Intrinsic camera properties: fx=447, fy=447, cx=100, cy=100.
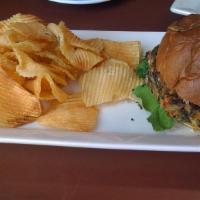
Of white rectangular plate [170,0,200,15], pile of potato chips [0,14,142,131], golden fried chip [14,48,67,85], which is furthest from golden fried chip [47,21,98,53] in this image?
white rectangular plate [170,0,200,15]

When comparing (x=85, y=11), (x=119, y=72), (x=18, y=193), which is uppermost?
(x=85, y=11)

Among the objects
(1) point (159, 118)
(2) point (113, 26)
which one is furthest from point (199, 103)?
(2) point (113, 26)

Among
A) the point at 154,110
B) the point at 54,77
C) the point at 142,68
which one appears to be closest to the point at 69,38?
the point at 54,77

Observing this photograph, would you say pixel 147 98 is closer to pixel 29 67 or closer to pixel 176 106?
pixel 176 106

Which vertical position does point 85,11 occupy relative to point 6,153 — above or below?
above

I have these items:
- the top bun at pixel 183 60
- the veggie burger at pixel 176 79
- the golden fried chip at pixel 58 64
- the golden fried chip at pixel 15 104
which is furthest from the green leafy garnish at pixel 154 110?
the golden fried chip at pixel 15 104

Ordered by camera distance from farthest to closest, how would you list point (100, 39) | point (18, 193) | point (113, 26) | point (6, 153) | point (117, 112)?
point (113, 26) → point (100, 39) → point (117, 112) → point (6, 153) → point (18, 193)

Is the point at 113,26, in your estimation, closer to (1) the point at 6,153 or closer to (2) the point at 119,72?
(2) the point at 119,72

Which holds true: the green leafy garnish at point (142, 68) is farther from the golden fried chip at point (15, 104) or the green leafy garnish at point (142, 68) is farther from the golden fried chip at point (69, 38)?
the golden fried chip at point (15, 104)
